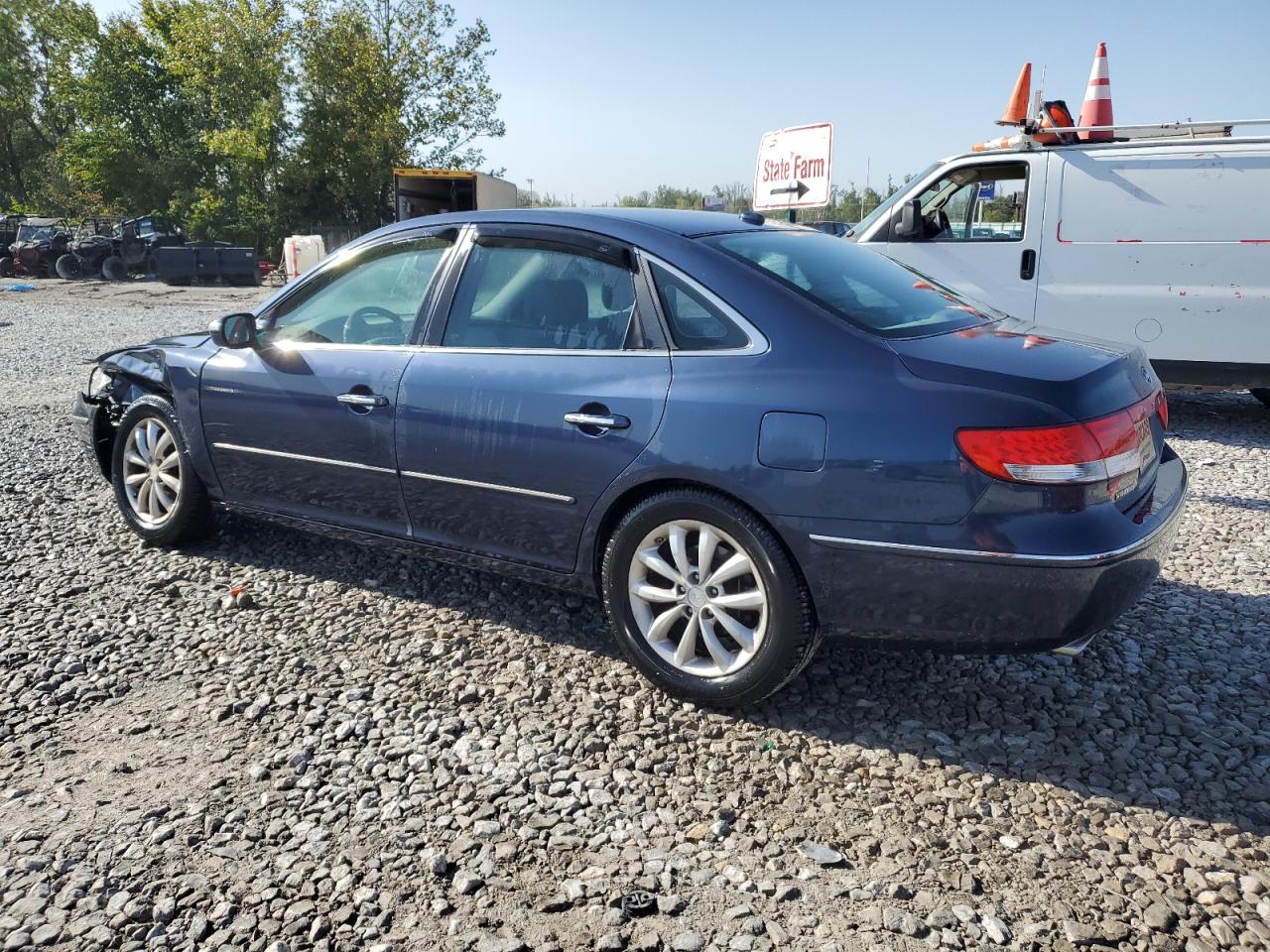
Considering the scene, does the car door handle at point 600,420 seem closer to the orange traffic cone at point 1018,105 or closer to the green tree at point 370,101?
the orange traffic cone at point 1018,105

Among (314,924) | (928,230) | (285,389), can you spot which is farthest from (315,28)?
(314,924)

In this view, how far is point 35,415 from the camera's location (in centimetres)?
825

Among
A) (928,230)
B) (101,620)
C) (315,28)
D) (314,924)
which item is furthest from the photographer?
(315,28)

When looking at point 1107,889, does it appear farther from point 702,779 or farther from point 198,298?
point 198,298

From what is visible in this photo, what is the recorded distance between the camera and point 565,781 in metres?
2.83

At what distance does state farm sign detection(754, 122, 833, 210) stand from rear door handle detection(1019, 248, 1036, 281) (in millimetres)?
3559

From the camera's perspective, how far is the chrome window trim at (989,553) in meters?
2.68

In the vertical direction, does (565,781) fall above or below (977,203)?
below

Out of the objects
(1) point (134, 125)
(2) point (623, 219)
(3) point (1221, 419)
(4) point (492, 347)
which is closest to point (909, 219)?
(3) point (1221, 419)

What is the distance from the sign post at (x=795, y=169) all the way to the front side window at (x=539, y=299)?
8.04m

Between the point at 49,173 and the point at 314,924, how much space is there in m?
67.5

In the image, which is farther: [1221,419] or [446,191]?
[446,191]

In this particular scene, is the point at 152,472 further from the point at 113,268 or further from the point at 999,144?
the point at 113,268

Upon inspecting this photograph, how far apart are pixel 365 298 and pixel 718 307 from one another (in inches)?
67.2
